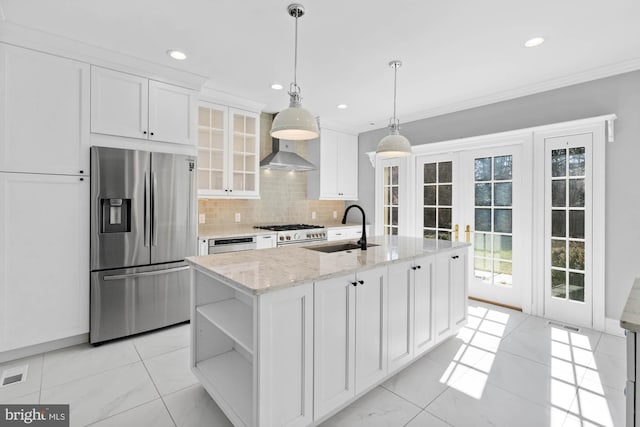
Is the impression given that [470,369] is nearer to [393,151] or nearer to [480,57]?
[393,151]

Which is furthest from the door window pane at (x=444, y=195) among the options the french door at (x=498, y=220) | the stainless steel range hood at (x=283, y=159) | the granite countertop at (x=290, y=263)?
the stainless steel range hood at (x=283, y=159)

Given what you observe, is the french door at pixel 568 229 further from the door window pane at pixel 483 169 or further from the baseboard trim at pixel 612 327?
the door window pane at pixel 483 169

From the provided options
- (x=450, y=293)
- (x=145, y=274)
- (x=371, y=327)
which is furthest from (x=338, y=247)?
(x=145, y=274)

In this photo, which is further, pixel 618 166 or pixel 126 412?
pixel 618 166

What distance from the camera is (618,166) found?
120 inches

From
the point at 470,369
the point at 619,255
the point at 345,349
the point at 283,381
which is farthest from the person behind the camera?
the point at 619,255

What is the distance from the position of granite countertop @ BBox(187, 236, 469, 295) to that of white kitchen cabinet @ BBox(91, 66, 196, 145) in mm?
1637

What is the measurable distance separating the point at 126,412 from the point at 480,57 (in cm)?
391

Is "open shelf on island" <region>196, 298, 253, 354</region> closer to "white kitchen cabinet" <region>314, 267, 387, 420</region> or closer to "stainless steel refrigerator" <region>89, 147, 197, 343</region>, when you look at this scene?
"white kitchen cabinet" <region>314, 267, 387, 420</region>

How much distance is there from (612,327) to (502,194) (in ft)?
5.61

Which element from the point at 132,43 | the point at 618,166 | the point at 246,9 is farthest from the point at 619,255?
the point at 132,43

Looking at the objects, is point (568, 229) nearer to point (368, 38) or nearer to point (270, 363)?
point (368, 38)

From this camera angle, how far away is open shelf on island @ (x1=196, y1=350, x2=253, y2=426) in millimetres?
1687

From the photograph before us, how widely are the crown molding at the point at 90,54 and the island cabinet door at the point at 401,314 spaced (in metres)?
2.84
